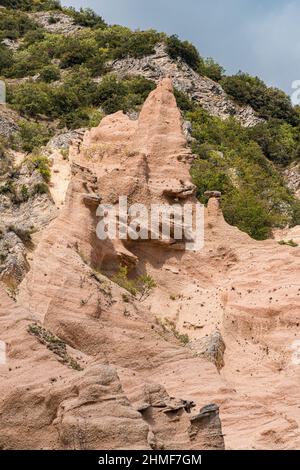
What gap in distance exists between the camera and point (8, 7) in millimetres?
109000

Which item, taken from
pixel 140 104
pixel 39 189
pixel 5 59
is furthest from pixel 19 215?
pixel 5 59

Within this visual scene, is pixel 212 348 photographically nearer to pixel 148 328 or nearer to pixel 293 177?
pixel 148 328

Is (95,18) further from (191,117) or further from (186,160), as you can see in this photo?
(186,160)

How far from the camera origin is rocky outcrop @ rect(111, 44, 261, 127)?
80.6 m

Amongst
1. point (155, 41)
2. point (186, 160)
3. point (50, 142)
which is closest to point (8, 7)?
point (155, 41)

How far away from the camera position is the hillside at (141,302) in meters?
19.2

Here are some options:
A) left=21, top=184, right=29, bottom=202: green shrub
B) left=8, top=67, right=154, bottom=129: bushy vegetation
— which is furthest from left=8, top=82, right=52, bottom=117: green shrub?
left=21, top=184, right=29, bottom=202: green shrub

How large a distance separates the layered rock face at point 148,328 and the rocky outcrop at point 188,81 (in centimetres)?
3867

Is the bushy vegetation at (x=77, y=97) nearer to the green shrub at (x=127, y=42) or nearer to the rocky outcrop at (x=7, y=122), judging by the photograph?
the rocky outcrop at (x=7, y=122)

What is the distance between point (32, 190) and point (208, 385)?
16913 millimetres

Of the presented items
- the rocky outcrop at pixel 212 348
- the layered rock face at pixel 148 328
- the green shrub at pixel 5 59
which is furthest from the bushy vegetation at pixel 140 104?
the rocky outcrop at pixel 212 348

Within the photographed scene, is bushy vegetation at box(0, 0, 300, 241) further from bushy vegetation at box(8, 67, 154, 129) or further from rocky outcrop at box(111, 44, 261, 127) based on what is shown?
rocky outcrop at box(111, 44, 261, 127)

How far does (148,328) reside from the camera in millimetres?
26062
